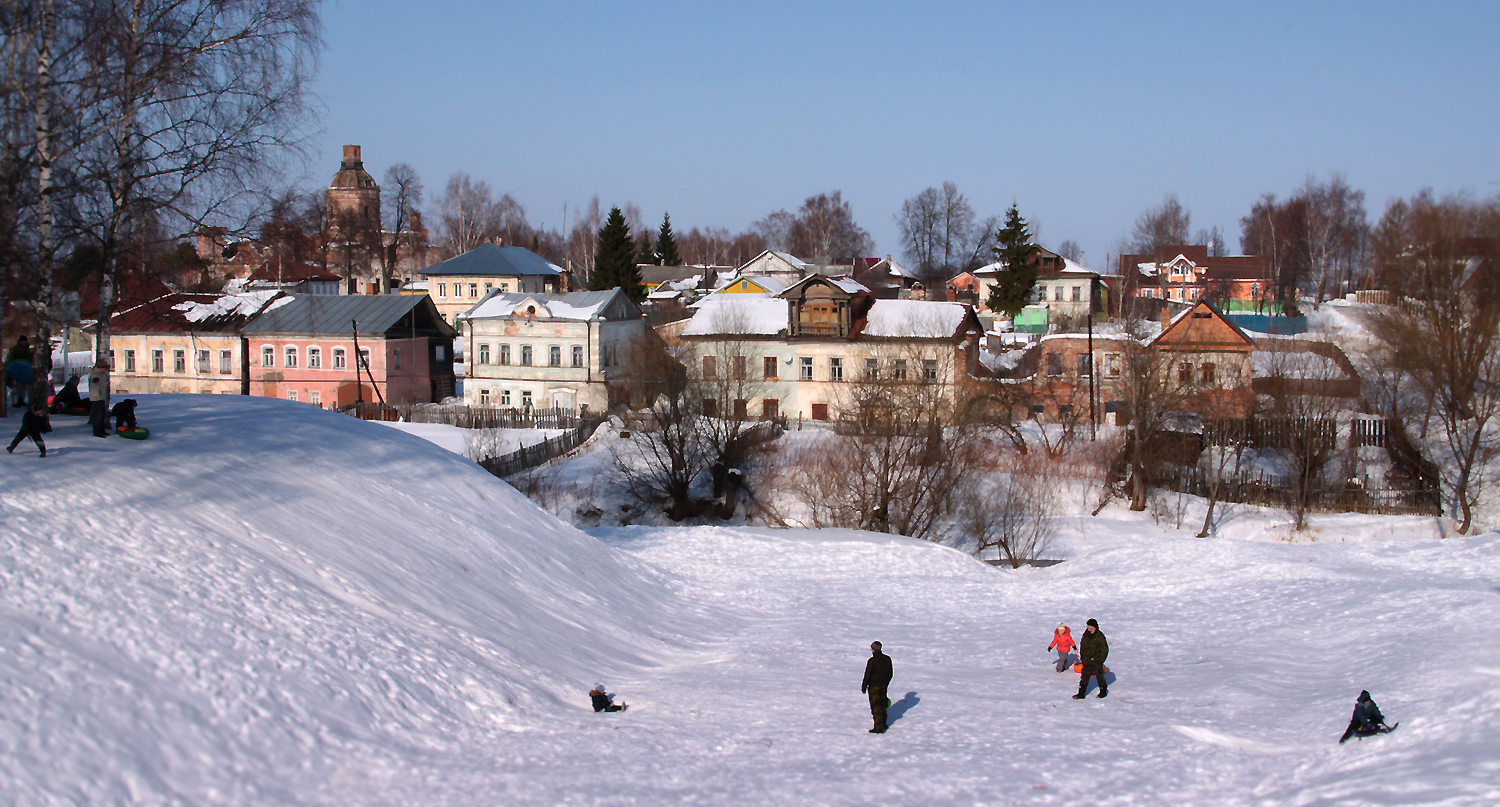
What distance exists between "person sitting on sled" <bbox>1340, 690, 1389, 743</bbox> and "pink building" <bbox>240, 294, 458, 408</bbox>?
156ft

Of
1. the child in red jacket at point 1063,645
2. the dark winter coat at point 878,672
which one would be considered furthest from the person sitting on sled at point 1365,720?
the dark winter coat at point 878,672

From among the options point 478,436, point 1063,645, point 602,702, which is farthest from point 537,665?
point 478,436

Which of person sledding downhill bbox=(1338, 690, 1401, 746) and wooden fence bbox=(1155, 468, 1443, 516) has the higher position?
person sledding downhill bbox=(1338, 690, 1401, 746)

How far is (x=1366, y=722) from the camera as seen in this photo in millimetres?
11375

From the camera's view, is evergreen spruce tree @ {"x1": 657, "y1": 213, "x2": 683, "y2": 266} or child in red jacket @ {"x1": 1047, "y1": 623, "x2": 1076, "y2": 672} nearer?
child in red jacket @ {"x1": 1047, "y1": 623, "x2": 1076, "y2": 672}

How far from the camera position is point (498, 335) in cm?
5341

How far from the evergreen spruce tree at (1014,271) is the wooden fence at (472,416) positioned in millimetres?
35065

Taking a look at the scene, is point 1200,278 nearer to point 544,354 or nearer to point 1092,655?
point 544,354

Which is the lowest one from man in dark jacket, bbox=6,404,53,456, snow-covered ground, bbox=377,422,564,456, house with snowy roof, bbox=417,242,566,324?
snow-covered ground, bbox=377,422,564,456

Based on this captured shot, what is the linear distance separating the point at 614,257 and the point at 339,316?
24.7m

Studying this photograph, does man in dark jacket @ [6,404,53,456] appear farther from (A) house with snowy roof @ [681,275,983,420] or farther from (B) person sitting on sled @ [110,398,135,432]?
(A) house with snowy roof @ [681,275,983,420]

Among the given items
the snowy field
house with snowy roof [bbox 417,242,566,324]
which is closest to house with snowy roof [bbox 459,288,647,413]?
house with snowy roof [bbox 417,242,566,324]

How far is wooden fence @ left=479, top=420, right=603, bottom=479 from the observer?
125ft

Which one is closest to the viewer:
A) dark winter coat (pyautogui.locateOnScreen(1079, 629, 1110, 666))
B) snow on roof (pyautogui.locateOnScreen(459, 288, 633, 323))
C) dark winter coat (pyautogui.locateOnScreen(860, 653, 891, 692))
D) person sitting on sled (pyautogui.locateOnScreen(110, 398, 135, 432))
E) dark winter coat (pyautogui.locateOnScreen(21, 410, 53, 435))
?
→ dark winter coat (pyautogui.locateOnScreen(860, 653, 891, 692))
